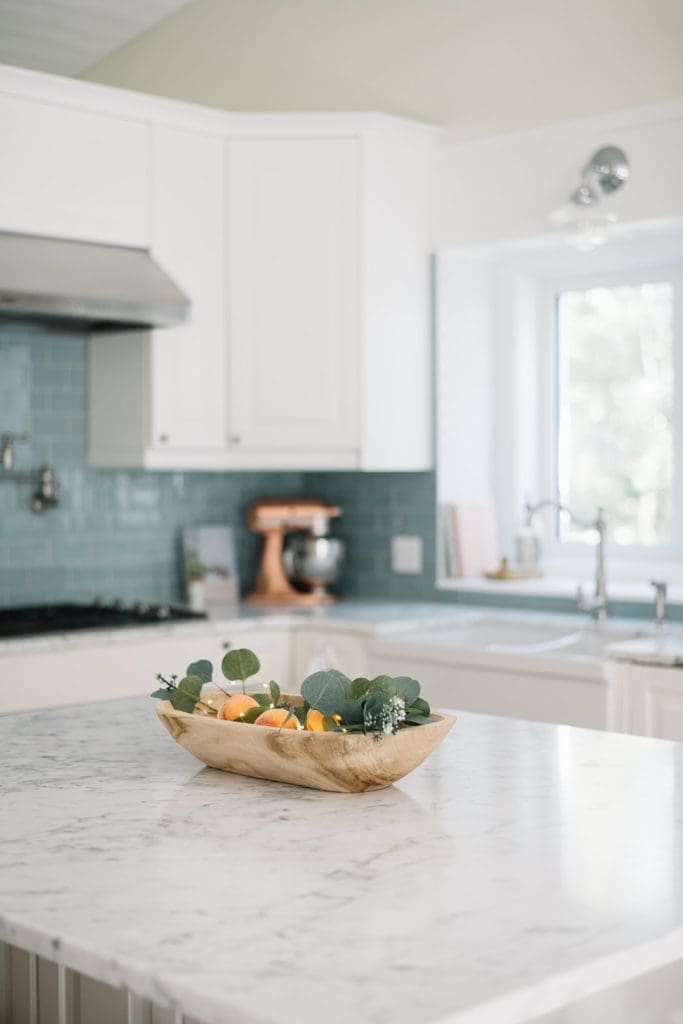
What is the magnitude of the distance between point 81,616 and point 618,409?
1.86 m

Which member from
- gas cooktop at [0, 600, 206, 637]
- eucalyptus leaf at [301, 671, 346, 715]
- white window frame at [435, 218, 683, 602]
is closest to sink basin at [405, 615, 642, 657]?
white window frame at [435, 218, 683, 602]

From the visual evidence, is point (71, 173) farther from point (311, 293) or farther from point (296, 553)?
point (296, 553)

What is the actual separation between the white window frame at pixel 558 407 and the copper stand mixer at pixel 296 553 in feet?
2.46

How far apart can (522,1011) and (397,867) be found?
0.37m

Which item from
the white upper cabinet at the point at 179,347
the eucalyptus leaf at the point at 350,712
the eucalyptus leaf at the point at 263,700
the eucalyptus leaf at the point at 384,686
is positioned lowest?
the eucalyptus leaf at the point at 263,700

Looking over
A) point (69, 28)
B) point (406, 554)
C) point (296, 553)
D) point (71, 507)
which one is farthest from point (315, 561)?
point (69, 28)

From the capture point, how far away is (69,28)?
4.95 m

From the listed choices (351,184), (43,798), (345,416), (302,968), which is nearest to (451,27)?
(351,184)

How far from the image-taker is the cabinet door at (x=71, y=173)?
152 inches

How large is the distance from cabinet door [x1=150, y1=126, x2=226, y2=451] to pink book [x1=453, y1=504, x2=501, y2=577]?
0.87 metres

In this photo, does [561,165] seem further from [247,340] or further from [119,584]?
[119,584]

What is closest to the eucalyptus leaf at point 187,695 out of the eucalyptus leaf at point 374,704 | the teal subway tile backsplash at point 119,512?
the eucalyptus leaf at point 374,704

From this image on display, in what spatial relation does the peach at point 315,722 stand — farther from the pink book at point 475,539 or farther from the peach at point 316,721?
the pink book at point 475,539

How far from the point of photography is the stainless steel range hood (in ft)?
12.4
